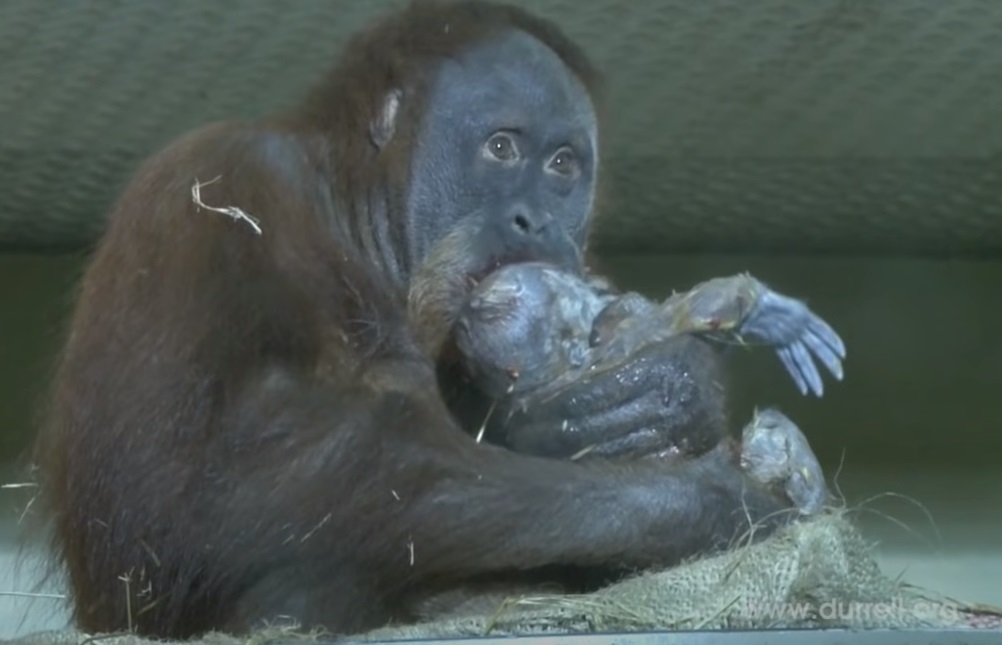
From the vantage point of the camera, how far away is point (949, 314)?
4207 millimetres

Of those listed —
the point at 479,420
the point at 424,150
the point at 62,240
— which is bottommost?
the point at 62,240

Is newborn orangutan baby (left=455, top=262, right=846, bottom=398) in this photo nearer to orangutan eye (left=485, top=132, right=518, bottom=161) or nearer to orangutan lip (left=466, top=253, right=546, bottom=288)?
orangutan lip (left=466, top=253, right=546, bottom=288)

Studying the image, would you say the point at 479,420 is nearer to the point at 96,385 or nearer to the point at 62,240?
the point at 96,385

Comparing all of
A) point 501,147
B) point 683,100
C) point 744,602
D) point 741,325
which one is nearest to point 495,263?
point 501,147

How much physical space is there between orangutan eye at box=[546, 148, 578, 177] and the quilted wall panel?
251 mm

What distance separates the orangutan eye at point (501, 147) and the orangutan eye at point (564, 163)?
0.21ft

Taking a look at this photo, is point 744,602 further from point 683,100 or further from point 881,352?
point 881,352

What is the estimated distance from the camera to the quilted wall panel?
9.61 feet

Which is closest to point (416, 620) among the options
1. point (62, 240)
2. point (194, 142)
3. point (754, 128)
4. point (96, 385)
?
point (96, 385)

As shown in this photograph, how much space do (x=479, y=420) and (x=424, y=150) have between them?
20.1 inches

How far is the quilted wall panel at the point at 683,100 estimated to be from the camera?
A: 293 centimetres

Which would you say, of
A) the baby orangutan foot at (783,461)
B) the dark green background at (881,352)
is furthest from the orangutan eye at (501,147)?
the dark green background at (881,352)

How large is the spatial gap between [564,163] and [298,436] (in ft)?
2.53

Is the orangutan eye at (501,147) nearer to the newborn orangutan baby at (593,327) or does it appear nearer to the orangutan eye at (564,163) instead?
the orangutan eye at (564,163)
